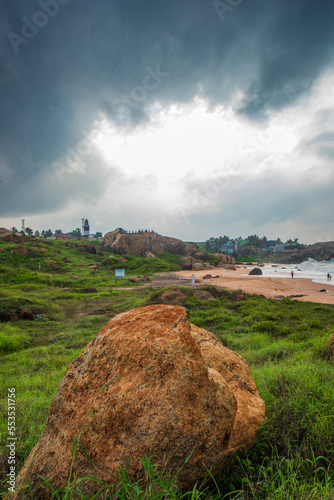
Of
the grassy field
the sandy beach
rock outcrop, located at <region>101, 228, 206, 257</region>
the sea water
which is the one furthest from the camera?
rock outcrop, located at <region>101, 228, 206, 257</region>

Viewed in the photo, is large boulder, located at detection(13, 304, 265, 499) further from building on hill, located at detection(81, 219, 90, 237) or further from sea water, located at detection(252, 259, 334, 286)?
building on hill, located at detection(81, 219, 90, 237)

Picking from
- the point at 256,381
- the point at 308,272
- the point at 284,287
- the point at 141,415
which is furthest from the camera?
the point at 308,272

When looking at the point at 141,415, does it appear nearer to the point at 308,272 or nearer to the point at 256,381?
the point at 256,381

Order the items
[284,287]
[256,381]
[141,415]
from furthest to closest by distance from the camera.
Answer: [284,287] → [256,381] → [141,415]

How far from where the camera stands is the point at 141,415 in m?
1.99

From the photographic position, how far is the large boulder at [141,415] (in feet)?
6.23

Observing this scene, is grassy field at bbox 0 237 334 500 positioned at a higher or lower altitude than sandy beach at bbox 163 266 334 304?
higher

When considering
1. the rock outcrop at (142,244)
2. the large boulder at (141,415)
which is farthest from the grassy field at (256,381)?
the rock outcrop at (142,244)

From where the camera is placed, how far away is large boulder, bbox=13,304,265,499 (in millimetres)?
1899

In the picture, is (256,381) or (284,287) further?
(284,287)

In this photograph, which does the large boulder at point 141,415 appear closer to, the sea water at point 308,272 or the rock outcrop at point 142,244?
the sea water at point 308,272

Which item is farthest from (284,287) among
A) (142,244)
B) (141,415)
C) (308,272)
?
(142,244)

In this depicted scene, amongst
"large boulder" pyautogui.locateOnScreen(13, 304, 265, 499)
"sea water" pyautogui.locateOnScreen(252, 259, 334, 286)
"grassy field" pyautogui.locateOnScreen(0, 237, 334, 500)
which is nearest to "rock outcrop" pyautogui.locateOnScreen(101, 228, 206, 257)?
"sea water" pyautogui.locateOnScreen(252, 259, 334, 286)

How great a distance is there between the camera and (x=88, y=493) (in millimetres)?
1778
